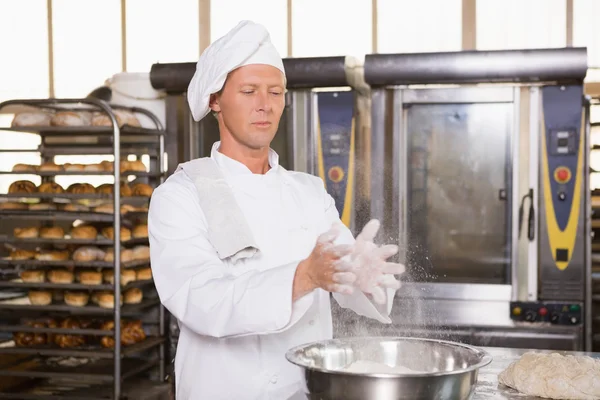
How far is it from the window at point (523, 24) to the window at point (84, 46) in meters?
3.48

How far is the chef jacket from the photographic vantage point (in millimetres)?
1377

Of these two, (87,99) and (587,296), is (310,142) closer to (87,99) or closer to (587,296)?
(87,99)

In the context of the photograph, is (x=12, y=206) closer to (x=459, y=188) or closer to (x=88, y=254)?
(x=88, y=254)

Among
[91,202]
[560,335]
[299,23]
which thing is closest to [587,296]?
[560,335]

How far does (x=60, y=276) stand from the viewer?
392 cm

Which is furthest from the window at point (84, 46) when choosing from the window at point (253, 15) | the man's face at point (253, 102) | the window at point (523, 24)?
the man's face at point (253, 102)

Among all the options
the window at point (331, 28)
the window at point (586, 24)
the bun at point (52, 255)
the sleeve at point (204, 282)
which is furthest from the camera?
the window at point (331, 28)

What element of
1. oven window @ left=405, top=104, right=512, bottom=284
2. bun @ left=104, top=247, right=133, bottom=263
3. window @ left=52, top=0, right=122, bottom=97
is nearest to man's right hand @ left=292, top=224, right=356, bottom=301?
oven window @ left=405, top=104, right=512, bottom=284

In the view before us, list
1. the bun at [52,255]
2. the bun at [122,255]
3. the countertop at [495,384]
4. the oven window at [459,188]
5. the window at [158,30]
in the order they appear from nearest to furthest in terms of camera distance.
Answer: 1. the countertop at [495,384]
2. the oven window at [459,188]
3. the bun at [122,255]
4. the bun at [52,255]
5. the window at [158,30]

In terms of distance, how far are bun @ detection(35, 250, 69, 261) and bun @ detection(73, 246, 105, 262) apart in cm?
9

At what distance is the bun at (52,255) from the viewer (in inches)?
155

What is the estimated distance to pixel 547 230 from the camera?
3.49 meters

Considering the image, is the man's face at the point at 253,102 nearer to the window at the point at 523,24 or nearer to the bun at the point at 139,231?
the bun at the point at 139,231

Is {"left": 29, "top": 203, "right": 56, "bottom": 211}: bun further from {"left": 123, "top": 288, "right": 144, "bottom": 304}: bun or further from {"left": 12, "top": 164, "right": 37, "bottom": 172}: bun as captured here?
{"left": 123, "top": 288, "right": 144, "bottom": 304}: bun
